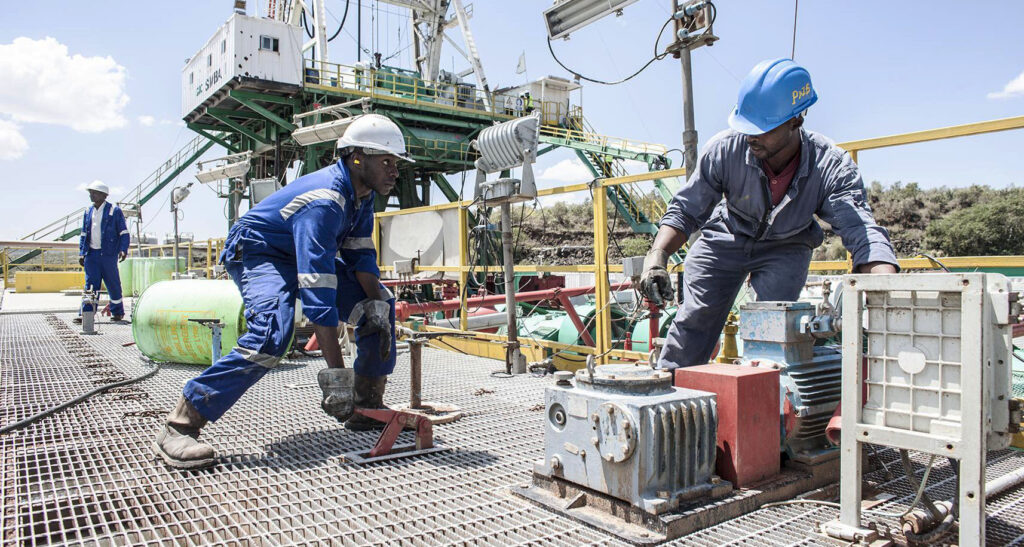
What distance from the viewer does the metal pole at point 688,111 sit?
15.1 feet

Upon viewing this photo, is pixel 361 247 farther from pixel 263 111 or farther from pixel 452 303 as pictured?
pixel 263 111

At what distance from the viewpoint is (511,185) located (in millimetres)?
4953

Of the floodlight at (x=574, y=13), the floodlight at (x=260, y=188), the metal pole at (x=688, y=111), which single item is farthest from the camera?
the floodlight at (x=260, y=188)

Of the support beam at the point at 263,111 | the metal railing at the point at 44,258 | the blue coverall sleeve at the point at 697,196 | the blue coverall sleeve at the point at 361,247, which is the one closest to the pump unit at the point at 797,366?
the blue coverall sleeve at the point at 697,196

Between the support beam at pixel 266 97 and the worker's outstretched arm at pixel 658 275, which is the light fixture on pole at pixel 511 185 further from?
the support beam at pixel 266 97

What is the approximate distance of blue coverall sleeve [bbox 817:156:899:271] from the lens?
217cm

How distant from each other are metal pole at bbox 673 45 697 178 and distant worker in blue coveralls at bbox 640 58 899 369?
176 centimetres

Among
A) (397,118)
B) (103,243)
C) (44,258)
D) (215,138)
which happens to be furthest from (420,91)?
(103,243)

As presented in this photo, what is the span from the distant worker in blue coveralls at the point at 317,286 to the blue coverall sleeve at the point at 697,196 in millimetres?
1240

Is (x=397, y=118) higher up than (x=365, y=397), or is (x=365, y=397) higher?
(x=397, y=118)

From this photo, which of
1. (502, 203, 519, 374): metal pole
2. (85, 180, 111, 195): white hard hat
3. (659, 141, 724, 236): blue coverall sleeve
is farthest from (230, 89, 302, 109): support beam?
(659, 141, 724, 236): blue coverall sleeve

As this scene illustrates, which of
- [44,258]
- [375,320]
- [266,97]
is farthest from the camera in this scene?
[266,97]

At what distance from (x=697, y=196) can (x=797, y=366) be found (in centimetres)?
86

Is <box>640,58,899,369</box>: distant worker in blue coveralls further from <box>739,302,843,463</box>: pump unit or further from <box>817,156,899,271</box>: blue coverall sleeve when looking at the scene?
<box>739,302,843,463</box>: pump unit
